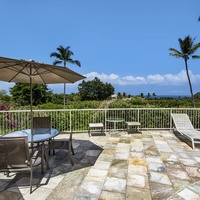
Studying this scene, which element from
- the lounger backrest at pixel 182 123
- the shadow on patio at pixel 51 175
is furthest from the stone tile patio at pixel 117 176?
the lounger backrest at pixel 182 123

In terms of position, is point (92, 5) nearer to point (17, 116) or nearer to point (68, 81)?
point (68, 81)

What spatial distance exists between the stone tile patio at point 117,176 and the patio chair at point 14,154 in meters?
0.40

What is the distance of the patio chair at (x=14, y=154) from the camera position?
7.25 ft

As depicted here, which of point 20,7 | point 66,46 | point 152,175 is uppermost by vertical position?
point 66,46

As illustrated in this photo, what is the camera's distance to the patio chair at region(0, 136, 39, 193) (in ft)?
7.25

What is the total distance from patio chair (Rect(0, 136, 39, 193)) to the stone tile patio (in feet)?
1.31

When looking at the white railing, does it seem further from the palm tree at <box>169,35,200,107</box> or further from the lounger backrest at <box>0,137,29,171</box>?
the palm tree at <box>169,35,200,107</box>

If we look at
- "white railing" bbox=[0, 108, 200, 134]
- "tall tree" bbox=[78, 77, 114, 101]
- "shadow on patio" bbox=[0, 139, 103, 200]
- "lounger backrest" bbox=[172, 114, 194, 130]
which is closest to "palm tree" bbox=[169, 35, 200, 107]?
"white railing" bbox=[0, 108, 200, 134]

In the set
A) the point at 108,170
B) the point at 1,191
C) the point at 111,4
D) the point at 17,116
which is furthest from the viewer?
the point at 111,4

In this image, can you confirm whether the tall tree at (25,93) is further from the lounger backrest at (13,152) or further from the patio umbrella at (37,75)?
the lounger backrest at (13,152)

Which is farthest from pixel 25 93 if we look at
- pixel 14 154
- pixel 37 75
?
pixel 14 154

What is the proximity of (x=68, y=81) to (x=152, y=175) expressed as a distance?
2.76 meters

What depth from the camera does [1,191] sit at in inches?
92.6

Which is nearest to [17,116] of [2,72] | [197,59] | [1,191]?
[2,72]
